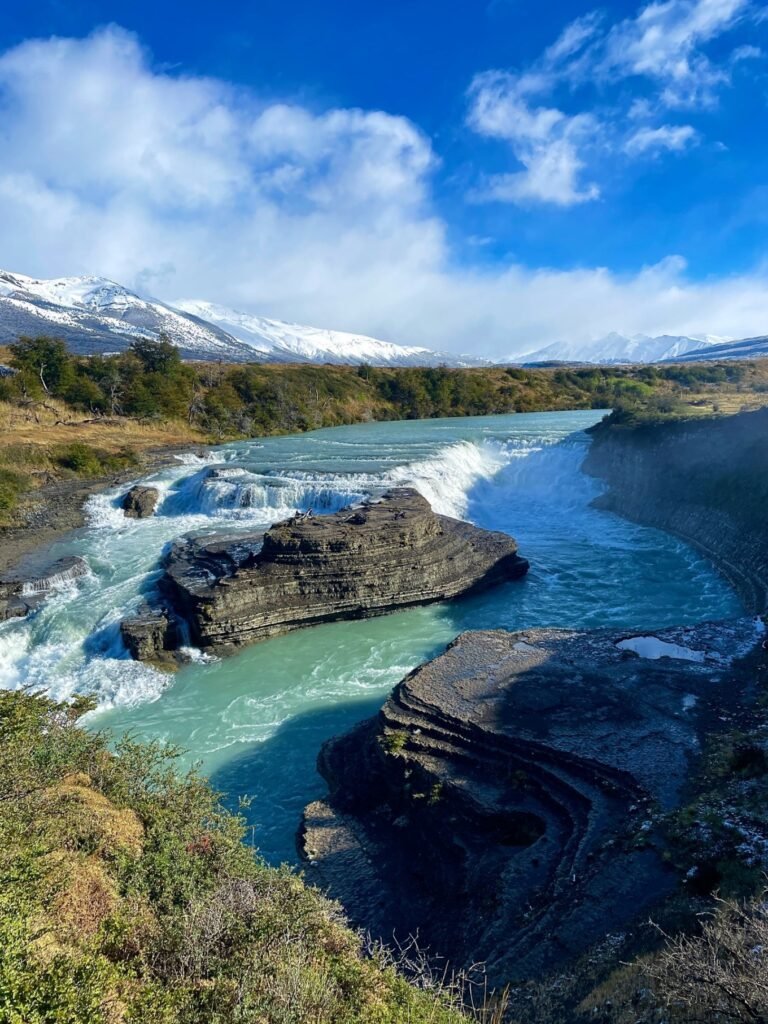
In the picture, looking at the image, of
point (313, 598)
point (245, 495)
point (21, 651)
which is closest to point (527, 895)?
point (313, 598)

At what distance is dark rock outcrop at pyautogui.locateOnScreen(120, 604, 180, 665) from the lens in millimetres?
14539

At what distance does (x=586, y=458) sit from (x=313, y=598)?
953 inches

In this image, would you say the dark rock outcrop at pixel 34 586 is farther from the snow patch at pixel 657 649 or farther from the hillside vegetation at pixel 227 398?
the snow patch at pixel 657 649

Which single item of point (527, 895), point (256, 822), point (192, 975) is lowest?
point (256, 822)

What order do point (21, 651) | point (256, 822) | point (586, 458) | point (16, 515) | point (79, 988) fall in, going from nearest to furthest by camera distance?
point (79, 988), point (256, 822), point (21, 651), point (16, 515), point (586, 458)

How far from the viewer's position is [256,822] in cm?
939

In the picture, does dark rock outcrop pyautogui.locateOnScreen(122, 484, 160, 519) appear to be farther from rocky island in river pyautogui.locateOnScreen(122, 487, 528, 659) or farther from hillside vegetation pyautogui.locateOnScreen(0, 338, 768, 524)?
rocky island in river pyautogui.locateOnScreen(122, 487, 528, 659)

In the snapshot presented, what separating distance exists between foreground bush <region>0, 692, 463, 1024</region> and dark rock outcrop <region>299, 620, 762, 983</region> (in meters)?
1.99

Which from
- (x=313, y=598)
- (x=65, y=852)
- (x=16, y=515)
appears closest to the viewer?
(x=65, y=852)

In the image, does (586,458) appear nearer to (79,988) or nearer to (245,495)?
(245,495)

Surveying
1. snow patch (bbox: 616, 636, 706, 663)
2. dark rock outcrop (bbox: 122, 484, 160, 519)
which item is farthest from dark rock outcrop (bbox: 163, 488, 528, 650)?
dark rock outcrop (bbox: 122, 484, 160, 519)

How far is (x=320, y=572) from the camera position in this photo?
16391 millimetres

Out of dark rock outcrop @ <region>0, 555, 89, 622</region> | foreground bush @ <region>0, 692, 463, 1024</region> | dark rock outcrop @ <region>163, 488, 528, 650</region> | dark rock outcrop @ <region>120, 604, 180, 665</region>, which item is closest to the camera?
foreground bush @ <region>0, 692, 463, 1024</region>

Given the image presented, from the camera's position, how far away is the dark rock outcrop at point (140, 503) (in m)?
26.4
